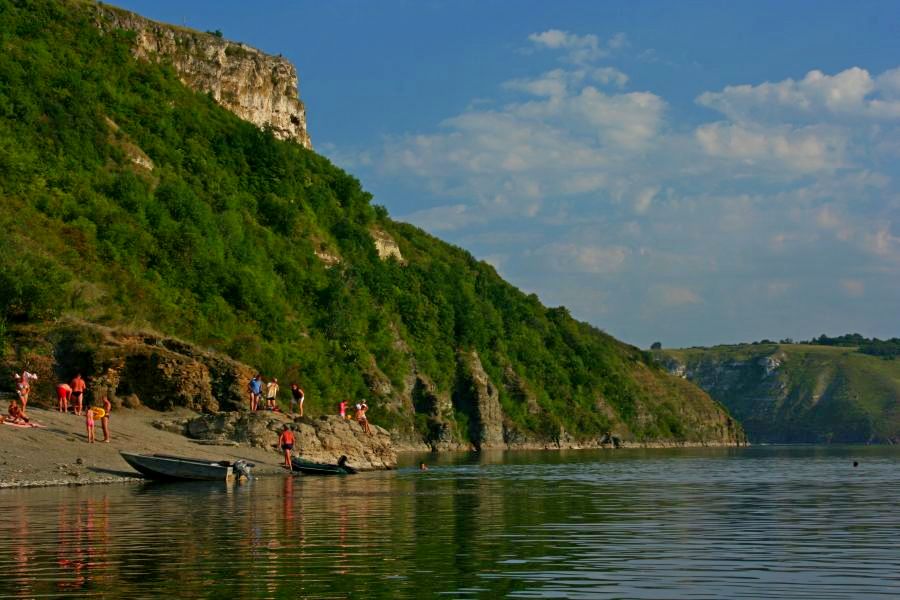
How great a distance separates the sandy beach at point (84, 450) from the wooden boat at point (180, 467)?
0.80 m

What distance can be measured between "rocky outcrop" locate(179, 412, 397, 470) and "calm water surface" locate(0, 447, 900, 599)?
14176mm

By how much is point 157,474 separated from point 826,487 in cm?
2851

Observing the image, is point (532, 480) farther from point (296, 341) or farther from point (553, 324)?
point (553, 324)

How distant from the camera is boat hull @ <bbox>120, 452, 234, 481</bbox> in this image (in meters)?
47.4

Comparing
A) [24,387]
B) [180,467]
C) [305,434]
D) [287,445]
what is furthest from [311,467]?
[24,387]

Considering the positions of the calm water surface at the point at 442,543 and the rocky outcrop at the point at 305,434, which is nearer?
the calm water surface at the point at 442,543

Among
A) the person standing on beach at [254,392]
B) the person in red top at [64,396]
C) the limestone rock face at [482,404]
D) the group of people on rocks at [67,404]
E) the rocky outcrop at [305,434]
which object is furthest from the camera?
the limestone rock face at [482,404]

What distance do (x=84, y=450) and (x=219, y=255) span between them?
53979 millimetres

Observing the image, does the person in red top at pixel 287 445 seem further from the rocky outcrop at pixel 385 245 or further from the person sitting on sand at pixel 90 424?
the rocky outcrop at pixel 385 245

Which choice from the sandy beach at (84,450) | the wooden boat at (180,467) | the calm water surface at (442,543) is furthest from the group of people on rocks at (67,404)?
the calm water surface at (442,543)

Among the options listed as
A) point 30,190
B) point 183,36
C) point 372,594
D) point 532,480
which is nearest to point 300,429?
point 532,480

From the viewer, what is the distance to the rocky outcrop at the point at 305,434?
5997 cm

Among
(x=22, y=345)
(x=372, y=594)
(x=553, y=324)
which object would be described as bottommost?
(x=372, y=594)

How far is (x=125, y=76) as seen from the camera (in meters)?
121
